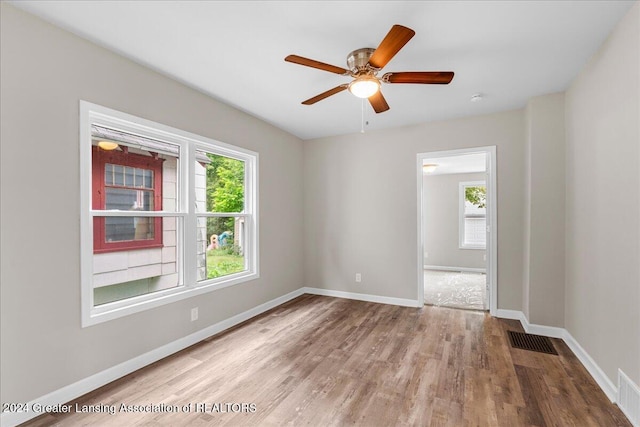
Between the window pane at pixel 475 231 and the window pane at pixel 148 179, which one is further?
the window pane at pixel 475 231

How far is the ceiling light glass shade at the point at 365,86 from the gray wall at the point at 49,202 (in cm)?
182

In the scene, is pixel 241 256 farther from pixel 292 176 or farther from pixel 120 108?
pixel 120 108

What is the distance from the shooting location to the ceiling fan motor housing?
224 centimetres

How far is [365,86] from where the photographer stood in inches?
91.0

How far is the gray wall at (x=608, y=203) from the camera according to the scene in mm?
1891

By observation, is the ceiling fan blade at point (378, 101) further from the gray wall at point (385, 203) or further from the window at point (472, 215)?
the window at point (472, 215)

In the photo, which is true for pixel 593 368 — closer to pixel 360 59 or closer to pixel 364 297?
pixel 364 297

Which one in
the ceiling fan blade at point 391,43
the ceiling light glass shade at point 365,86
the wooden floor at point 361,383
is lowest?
the wooden floor at point 361,383

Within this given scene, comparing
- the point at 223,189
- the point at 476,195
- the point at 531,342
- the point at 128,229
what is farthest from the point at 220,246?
the point at 476,195

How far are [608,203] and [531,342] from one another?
1.66m

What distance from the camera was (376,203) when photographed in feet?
15.1

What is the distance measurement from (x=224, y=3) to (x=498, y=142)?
3.57m

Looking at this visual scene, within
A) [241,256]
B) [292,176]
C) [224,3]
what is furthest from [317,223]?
[224,3]

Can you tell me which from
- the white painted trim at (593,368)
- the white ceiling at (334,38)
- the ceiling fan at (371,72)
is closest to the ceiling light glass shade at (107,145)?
the white ceiling at (334,38)
